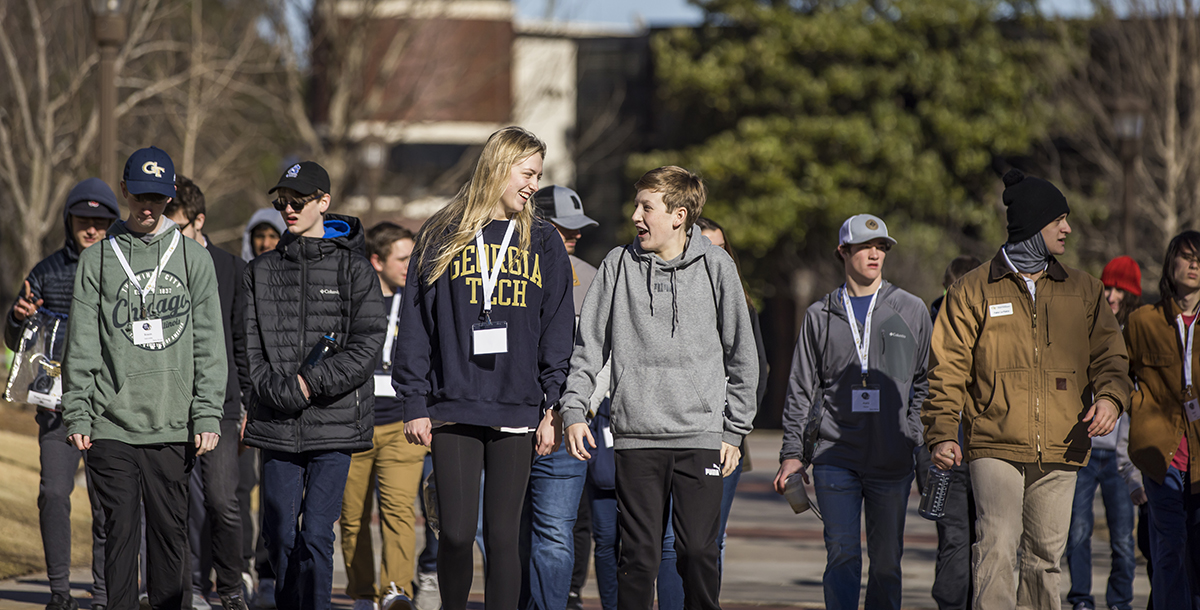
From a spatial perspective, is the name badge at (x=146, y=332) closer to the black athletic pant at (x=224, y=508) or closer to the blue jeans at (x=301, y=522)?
the blue jeans at (x=301, y=522)

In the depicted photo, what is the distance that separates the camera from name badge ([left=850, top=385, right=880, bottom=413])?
21.1 ft

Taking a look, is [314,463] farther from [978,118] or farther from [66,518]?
[978,118]

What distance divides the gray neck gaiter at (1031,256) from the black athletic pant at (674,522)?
5.58 feet

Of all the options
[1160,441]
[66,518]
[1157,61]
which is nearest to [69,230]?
[66,518]

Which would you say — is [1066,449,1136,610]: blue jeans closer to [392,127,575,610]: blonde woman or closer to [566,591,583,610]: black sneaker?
[566,591,583,610]: black sneaker

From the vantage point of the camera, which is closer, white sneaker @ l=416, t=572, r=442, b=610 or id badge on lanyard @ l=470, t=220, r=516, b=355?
id badge on lanyard @ l=470, t=220, r=516, b=355

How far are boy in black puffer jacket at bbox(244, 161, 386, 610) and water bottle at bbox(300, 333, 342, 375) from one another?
22mm

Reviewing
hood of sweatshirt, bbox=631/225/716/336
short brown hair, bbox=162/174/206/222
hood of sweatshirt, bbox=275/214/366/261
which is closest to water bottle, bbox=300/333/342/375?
hood of sweatshirt, bbox=275/214/366/261

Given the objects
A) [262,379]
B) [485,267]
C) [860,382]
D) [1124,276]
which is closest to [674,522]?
[485,267]

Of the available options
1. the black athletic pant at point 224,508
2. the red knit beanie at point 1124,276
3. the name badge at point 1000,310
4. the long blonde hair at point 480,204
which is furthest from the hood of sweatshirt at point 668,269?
the red knit beanie at point 1124,276

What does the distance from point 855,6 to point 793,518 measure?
19.1 m

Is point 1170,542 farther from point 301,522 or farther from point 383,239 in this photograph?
point 383,239

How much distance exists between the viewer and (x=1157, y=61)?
22.8m

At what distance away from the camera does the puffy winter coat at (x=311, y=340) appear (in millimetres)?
5824
